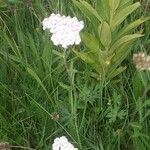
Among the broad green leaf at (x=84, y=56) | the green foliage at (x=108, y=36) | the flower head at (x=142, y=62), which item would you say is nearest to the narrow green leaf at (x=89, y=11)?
the green foliage at (x=108, y=36)

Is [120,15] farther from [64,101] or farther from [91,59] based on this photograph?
[64,101]

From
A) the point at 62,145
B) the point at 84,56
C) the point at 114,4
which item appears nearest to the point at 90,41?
the point at 84,56

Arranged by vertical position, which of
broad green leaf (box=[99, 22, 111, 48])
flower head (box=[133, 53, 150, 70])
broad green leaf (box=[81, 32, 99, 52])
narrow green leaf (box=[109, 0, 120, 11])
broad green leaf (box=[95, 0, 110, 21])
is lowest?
flower head (box=[133, 53, 150, 70])

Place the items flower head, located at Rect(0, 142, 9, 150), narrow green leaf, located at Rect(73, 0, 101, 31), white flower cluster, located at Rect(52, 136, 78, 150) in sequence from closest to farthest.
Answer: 1. white flower cluster, located at Rect(52, 136, 78, 150)
2. flower head, located at Rect(0, 142, 9, 150)
3. narrow green leaf, located at Rect(73, 0, 101, 31)

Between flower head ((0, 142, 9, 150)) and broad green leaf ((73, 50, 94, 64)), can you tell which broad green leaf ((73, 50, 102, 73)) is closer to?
broad green leaf ((73, 50, 94, 64))

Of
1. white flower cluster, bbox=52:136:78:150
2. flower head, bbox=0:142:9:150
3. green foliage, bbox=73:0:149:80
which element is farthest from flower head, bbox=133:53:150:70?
flower head, bbox=0:142:9:150

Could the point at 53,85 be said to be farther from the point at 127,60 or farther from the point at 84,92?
the point at 127,60

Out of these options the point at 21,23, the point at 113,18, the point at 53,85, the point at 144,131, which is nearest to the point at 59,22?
the point at 113,18

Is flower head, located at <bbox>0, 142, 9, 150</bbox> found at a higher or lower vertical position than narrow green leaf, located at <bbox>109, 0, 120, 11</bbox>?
lower
